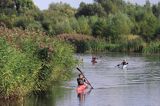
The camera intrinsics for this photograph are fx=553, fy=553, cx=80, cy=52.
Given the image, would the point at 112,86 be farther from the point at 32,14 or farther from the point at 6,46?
the point at 32,14

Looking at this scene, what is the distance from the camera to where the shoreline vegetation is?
77.8 feet

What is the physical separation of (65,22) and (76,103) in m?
62.1

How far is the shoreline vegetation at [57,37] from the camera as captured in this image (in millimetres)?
23719

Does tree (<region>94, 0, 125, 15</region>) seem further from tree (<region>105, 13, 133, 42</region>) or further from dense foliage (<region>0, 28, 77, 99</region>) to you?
dense foliage (<region>0, 28, 77, 99</region>)

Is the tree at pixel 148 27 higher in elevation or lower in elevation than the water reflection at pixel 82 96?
higher

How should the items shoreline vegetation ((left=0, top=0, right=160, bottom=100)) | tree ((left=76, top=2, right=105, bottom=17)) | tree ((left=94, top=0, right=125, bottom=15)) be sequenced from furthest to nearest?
tree ((left=94, top=0, right=125, bottom=15)), tree ((left=76, top=2, right=105, bottom=17)), shoreline vegetation ((left=0, top=0, right=160, bottom=100))

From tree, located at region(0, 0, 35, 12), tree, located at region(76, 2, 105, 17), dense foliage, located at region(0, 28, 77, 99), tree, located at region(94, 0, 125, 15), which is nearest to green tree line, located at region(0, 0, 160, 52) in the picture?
tree, located at region(0, 0, 35, 12)

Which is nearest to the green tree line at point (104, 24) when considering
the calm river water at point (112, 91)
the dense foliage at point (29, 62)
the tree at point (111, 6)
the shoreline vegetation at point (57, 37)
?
the shoreline vegetation at point (57, 37)

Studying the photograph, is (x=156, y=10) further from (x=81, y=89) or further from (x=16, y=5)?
(x=81, y=89)

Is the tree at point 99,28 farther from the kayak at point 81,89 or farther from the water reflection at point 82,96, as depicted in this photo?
the kayak at point 81,89

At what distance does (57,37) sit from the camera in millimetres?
39969

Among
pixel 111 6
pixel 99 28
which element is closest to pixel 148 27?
pixel 99 28

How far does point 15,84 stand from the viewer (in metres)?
22.8

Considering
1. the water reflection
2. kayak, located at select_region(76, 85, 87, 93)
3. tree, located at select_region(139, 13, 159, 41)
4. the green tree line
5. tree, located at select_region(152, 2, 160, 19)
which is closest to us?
the water reflection
